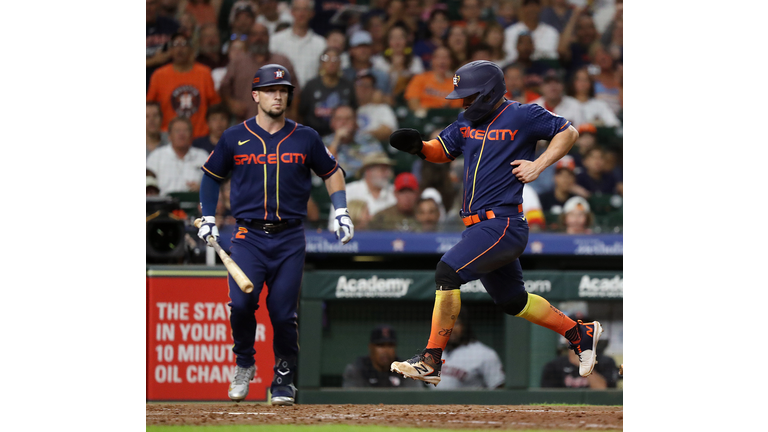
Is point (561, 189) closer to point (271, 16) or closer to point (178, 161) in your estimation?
point (178, 161)

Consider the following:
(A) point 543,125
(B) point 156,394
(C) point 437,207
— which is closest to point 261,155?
(A) point 543,125

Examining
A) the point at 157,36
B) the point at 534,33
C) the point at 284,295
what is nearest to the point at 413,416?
the point at 284,295

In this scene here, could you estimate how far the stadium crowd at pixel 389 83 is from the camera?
313 inches

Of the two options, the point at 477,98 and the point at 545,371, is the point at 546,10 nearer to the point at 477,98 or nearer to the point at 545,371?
the point at 545,371

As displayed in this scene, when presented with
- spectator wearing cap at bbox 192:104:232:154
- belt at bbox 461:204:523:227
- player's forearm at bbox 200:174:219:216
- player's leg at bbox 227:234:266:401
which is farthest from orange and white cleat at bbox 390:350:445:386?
spectator wearing cap at bbox 192:104:232:154

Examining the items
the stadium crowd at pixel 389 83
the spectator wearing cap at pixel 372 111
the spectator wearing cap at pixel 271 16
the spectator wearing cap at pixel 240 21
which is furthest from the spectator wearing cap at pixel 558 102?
the spectator wearing cap at pixel 240 21

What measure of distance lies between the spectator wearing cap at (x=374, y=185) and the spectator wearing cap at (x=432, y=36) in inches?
78.6

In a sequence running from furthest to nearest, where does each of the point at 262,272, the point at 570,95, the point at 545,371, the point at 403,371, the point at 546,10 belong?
the point at 546,10 → the point at 570,95 → the point at 545,371 → the point at 262,272 → the point at 403,371

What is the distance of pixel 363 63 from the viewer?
938 cm

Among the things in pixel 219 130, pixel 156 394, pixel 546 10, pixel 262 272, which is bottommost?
pixel 156 394

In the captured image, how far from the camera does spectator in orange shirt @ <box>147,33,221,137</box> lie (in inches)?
329

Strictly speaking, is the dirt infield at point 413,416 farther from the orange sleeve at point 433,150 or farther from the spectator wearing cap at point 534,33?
the spectator wearing cap at point 534,33

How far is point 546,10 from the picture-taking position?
10.1 meters

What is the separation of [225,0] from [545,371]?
5.78 meters
